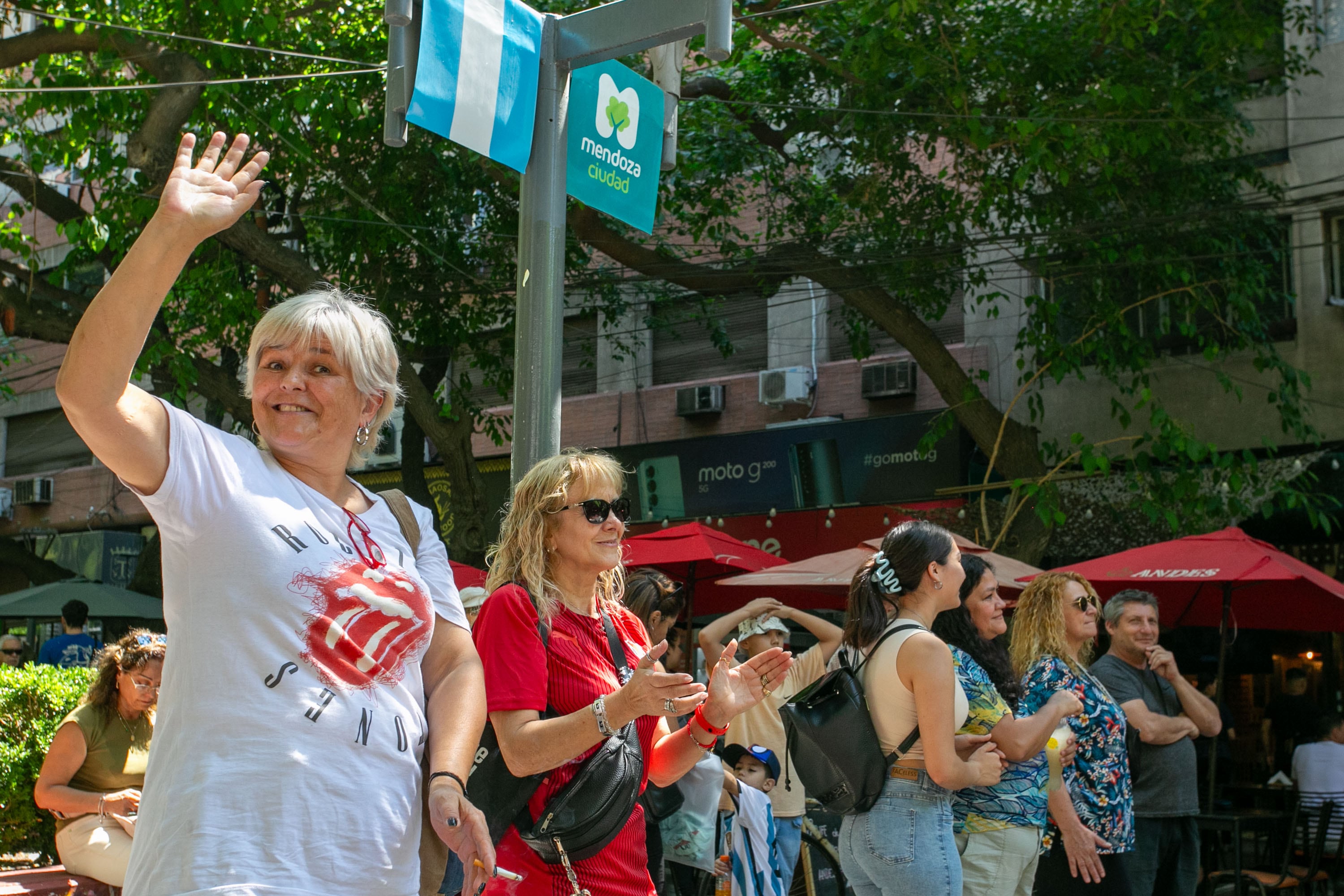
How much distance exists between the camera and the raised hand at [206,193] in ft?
7.35

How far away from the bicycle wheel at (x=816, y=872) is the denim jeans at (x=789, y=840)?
33cm

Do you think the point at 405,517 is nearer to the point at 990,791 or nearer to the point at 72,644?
the point at 990,791

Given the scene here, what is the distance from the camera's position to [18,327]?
1392 centimetres

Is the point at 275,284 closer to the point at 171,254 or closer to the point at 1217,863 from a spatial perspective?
the point at 1217,863

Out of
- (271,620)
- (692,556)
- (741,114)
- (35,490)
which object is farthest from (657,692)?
(35,490)

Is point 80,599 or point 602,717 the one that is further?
point 80,599

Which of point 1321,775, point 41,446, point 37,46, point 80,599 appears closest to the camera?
point 1321,775

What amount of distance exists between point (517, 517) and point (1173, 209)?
439 inches

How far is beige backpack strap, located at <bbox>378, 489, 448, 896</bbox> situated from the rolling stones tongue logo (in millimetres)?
202

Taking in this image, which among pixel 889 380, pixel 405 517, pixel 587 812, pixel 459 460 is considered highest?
pixel 889 380

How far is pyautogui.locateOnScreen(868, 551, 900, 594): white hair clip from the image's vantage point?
16.0 feet

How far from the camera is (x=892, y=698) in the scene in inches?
183

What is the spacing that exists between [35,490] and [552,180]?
2332 cm

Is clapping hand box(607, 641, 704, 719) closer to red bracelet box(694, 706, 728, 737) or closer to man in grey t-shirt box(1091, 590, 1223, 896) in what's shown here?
red bracelet box(694, 706, 728, 737)
